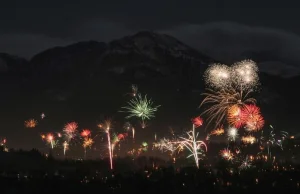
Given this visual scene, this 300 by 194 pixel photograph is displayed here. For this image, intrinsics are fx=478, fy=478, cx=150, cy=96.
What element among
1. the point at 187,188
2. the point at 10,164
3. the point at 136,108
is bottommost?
the point at 187,188

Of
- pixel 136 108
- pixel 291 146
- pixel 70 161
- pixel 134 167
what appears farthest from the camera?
pixel 291 146

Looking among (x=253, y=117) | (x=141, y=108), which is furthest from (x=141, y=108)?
(x=253, y=117)

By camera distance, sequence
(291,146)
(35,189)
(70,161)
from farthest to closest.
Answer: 1. (291,146)
2. (70,161)
3. (35,189)

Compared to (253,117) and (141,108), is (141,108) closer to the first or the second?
(141,108)

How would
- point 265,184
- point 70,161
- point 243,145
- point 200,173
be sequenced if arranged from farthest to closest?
point 243,145 → point 70,161 → point 200,173 → point 265,184

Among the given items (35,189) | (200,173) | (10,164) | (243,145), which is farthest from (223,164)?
(35,189)

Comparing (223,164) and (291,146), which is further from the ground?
(291,146)

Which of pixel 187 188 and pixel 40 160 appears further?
pixel 40 160

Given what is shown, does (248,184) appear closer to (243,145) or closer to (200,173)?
(200,173)

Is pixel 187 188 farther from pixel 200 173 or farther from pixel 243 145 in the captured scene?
pixel 243 145

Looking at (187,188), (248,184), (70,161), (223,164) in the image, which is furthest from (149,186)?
(70,161)
